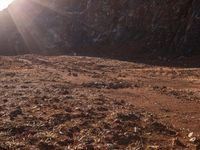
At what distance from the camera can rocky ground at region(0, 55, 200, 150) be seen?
11.2 meters

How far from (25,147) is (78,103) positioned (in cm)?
567

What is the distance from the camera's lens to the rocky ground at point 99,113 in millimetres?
11211

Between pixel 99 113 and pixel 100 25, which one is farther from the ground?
pixel 100 25

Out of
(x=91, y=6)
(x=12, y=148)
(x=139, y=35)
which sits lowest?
(x=12, y=148)

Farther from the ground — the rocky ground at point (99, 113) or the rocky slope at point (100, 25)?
the rocky slope at point (100, 25)

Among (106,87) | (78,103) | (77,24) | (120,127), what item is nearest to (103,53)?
(77,24)

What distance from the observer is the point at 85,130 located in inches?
482

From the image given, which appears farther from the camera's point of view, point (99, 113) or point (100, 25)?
point (100, 25)

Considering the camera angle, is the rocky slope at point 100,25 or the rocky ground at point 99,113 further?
the rocky slope at point 100,25

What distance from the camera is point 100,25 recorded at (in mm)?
50750

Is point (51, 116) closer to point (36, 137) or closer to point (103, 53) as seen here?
point (36, 137)

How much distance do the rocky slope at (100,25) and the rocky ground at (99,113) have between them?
16347mm

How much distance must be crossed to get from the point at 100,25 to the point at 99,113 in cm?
3693

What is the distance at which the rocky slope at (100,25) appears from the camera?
4053 cm
